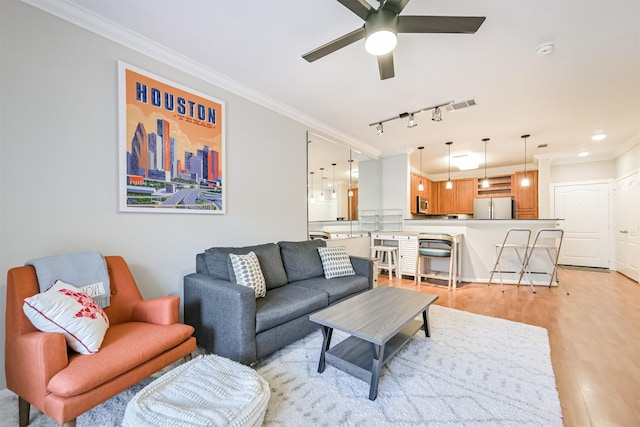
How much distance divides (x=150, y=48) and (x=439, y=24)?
2.28m

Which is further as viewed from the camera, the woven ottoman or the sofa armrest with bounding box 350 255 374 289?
the sofa armrest with bounding box 350 255 374 289

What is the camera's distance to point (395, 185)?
5.63m

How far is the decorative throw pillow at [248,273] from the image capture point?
2264mm

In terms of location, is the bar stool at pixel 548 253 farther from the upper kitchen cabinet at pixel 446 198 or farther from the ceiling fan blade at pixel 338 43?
the ceiling fan blade at pixel 338 43

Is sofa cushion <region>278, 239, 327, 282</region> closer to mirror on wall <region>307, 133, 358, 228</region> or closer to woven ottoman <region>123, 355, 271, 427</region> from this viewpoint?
mirror on wall <region>307, 133, 358, 228</region>

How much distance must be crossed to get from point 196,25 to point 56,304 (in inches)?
81.9

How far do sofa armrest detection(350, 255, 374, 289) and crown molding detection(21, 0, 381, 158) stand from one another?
2.10 metres

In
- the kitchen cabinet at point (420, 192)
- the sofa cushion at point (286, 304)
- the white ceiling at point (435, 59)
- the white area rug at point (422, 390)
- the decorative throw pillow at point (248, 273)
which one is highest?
the white ceiling at point (435, 59)

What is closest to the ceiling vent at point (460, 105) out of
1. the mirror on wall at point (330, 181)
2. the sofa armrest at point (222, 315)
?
the mirror on wall at point (330, 181)

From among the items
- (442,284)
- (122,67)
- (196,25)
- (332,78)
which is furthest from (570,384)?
(122,67)

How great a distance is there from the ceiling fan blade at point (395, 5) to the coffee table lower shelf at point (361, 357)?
6.66 ft

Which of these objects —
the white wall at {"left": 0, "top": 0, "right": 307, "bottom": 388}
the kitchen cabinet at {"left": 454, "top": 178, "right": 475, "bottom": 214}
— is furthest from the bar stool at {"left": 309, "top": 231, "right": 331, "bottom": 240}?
the kitchen cabinet at {"left": 454, "top": 178, "right": 475, "bottom": 214}

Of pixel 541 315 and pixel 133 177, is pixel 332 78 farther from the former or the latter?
pixel 541 315

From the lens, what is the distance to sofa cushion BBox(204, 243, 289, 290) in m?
2.35
